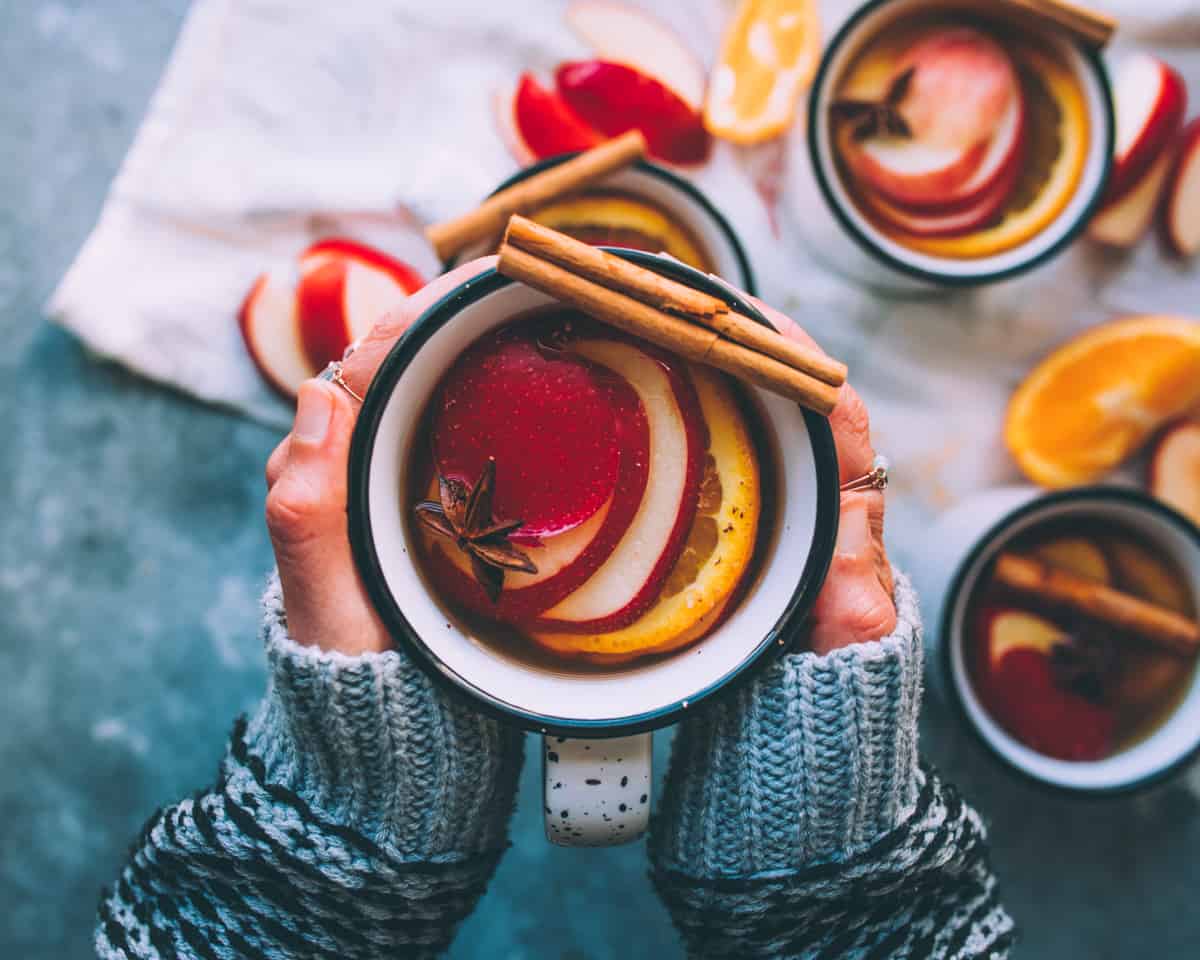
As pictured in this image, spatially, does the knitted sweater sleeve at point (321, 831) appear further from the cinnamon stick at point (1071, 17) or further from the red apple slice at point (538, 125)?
the cinnamon stick at point (1071, 17)

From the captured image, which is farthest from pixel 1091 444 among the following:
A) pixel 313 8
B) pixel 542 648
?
pixel 313 8

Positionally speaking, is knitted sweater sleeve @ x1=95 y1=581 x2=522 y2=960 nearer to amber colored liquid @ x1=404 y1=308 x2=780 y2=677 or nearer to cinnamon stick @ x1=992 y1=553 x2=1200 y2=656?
amber colored liquid @ x1=404 y1=308 x2=780 y2=677

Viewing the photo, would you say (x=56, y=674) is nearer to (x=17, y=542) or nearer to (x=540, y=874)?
(x=17, y=542)

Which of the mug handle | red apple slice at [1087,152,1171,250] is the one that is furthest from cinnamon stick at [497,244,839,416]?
red apple slice at [1087,152,1171,250]

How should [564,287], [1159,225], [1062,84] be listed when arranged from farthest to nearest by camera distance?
[1159,225] → [1062,84] → [564,287]

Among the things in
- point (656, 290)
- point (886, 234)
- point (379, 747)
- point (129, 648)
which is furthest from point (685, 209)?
point (129, 648)

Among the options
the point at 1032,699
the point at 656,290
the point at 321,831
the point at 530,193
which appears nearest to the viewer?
the point at 656,290

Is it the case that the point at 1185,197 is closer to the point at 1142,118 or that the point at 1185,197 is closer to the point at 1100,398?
the point at 1142,118
